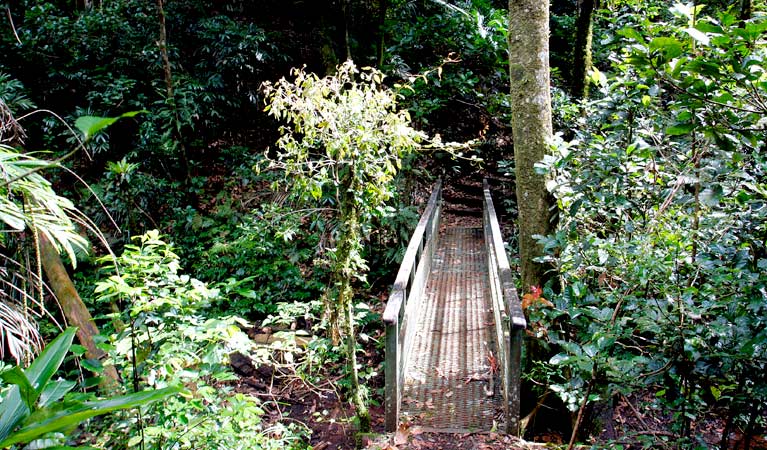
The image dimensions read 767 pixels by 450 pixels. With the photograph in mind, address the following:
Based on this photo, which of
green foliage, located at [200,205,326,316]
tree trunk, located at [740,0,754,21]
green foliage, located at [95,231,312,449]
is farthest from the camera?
green foliage, located at [200,205,326,316]

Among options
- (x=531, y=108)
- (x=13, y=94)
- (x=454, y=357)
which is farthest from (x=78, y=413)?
(x=13, y=94)

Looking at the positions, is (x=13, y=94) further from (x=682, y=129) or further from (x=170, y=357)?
(x=682, y=129)

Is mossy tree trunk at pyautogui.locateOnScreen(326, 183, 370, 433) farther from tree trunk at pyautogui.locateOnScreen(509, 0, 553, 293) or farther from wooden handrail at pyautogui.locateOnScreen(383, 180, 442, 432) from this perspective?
tree trunk at pyautogui.locateOnScreen(509, 0, 553, 293)

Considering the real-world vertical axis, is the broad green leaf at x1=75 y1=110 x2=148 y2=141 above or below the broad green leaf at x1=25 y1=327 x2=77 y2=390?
above

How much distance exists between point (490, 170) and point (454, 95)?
1752 mm

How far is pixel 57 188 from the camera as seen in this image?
7.75 metres

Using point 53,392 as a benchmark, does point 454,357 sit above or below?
below

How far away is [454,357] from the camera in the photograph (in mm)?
4363

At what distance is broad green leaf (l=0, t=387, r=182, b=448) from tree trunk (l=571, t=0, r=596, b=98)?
267 inches

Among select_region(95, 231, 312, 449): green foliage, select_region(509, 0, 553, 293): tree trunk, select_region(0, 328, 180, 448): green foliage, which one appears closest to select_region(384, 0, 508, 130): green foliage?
select_region(509, 0, 553, 293): tree trunk

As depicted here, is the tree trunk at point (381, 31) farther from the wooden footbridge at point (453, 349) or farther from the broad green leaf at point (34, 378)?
the broad green leaf at point (34, 378)

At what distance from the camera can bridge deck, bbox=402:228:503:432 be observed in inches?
144

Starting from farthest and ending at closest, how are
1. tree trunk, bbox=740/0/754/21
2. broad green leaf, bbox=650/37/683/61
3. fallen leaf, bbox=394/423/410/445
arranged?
1. tree trunk, bbox=740/0/754/21
2. fallen leaf, bbox=394/423/410/445
3. broad green leaf, bbox=650/37/683/61

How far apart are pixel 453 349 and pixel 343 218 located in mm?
1846
